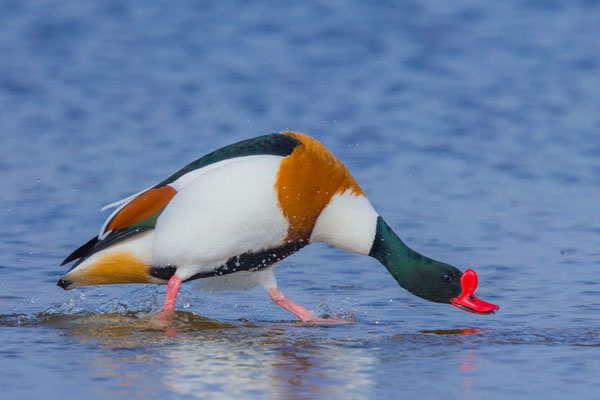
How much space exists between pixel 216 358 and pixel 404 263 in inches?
80.8

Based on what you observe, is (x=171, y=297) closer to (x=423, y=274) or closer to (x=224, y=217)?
(x=224, y=217)

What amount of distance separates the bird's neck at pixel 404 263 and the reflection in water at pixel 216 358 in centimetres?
83

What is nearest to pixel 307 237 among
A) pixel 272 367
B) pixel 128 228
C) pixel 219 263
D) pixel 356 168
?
pixel 219 263

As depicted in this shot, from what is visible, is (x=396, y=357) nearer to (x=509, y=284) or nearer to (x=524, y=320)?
(x=524, y=320)

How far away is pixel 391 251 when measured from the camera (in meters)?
7.68

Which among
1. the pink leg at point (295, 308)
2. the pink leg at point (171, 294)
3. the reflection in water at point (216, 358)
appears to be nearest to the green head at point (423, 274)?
the pink leg at point (295, 308)

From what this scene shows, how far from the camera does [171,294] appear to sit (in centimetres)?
726

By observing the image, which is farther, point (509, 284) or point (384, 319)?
point (509, 284)

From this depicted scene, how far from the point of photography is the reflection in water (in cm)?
533

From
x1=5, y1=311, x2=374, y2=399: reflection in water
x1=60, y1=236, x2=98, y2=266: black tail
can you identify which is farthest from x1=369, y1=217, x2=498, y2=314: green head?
x1=60, y1=236, x2=98, y2=266: black tail

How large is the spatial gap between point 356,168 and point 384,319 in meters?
4.10

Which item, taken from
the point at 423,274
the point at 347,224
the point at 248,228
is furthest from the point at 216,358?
the point at 423,274

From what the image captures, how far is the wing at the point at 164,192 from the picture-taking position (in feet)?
23.3

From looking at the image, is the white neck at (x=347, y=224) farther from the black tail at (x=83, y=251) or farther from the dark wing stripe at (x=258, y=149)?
the black tail at (x=83, y=251)
